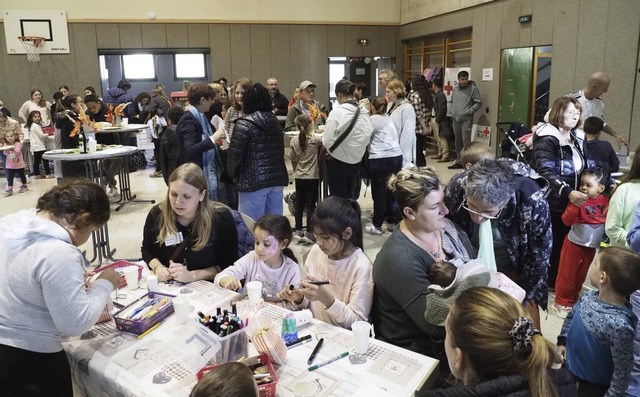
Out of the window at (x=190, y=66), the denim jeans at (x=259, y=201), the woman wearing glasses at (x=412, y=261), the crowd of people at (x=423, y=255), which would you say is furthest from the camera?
the window at (x=190, y=66)

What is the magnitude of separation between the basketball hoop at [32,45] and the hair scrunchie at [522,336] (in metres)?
12.3

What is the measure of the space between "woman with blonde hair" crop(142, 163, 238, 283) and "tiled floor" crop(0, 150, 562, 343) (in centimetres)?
215

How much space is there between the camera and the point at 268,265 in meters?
2.51

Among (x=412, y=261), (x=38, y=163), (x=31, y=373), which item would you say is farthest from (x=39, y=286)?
(x=38, y=163)

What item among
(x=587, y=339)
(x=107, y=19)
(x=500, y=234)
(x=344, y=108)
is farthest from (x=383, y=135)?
(x=107, y=19)

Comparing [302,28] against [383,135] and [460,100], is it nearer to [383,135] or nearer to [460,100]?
[460,100]

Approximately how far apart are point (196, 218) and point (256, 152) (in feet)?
4.94

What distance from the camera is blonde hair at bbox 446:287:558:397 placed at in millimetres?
1205

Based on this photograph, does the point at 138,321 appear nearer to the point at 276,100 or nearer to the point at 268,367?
the point at 268,367

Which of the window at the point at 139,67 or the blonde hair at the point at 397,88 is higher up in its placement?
the window at the point at 139,67

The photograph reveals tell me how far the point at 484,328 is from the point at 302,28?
38.5 ft

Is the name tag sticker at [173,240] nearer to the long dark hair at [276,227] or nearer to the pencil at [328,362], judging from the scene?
the long dark hair at [276,227]

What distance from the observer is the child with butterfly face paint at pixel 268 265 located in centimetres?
243

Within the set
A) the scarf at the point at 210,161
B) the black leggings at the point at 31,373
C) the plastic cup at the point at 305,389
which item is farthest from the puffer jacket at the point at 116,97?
the plastic cup at the point at 305,389
